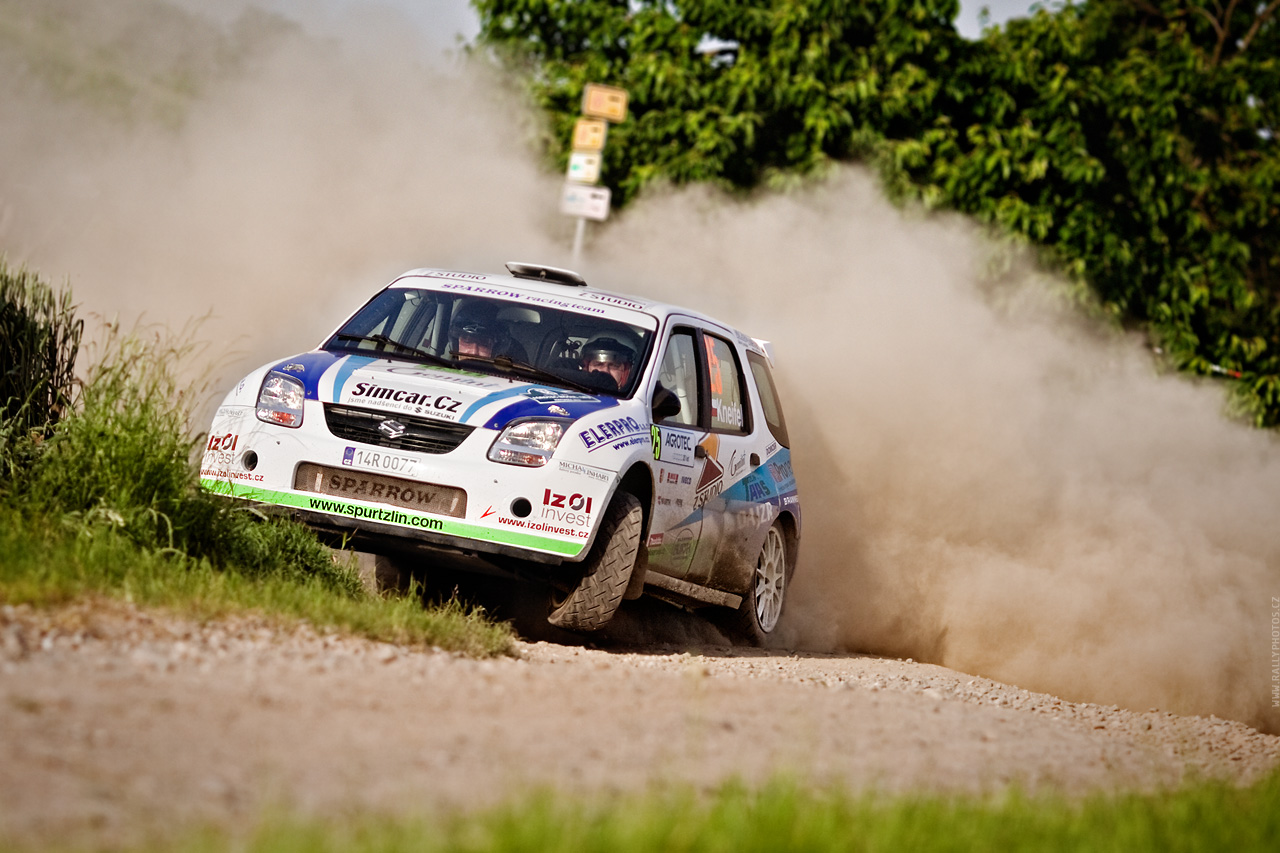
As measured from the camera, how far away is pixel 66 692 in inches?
174

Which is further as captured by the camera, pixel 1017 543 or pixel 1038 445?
pixel 1038 445

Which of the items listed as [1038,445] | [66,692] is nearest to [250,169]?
[1038,445]

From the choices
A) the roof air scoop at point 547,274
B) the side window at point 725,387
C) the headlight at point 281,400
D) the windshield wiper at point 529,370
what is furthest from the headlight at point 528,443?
the roof air scoop at point 547,274

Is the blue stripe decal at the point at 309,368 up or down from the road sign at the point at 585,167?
down

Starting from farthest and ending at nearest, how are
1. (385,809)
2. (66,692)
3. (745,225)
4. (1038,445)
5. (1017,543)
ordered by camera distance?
1. (745,225)
2. (1038,445)
3. (1017,543)
4. (66,692)
5. (385,809)

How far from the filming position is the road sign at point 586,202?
1325 cm

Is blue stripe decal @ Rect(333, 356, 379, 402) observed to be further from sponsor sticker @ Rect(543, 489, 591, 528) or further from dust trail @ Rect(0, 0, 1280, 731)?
dust trail @ Rect(0, 0, 1280, 731)

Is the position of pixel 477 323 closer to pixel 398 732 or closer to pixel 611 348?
pixel 611 348

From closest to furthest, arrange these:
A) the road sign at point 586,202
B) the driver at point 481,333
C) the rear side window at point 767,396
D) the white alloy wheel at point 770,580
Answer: the driver at point 481,333 < the white alloy wheel at point 770,580 < the rear side window at point 767,396 < the road sign at point 586,202

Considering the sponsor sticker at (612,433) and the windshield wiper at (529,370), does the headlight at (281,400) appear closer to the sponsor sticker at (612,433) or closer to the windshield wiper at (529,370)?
the windshield wiper at (529,370)

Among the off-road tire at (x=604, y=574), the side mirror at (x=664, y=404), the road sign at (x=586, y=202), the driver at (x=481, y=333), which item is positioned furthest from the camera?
the road sign at (x=586, y=202)

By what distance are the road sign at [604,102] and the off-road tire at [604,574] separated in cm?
674

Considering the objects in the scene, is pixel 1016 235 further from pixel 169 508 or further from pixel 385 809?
pixel 385 809

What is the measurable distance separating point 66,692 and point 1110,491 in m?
10.5
